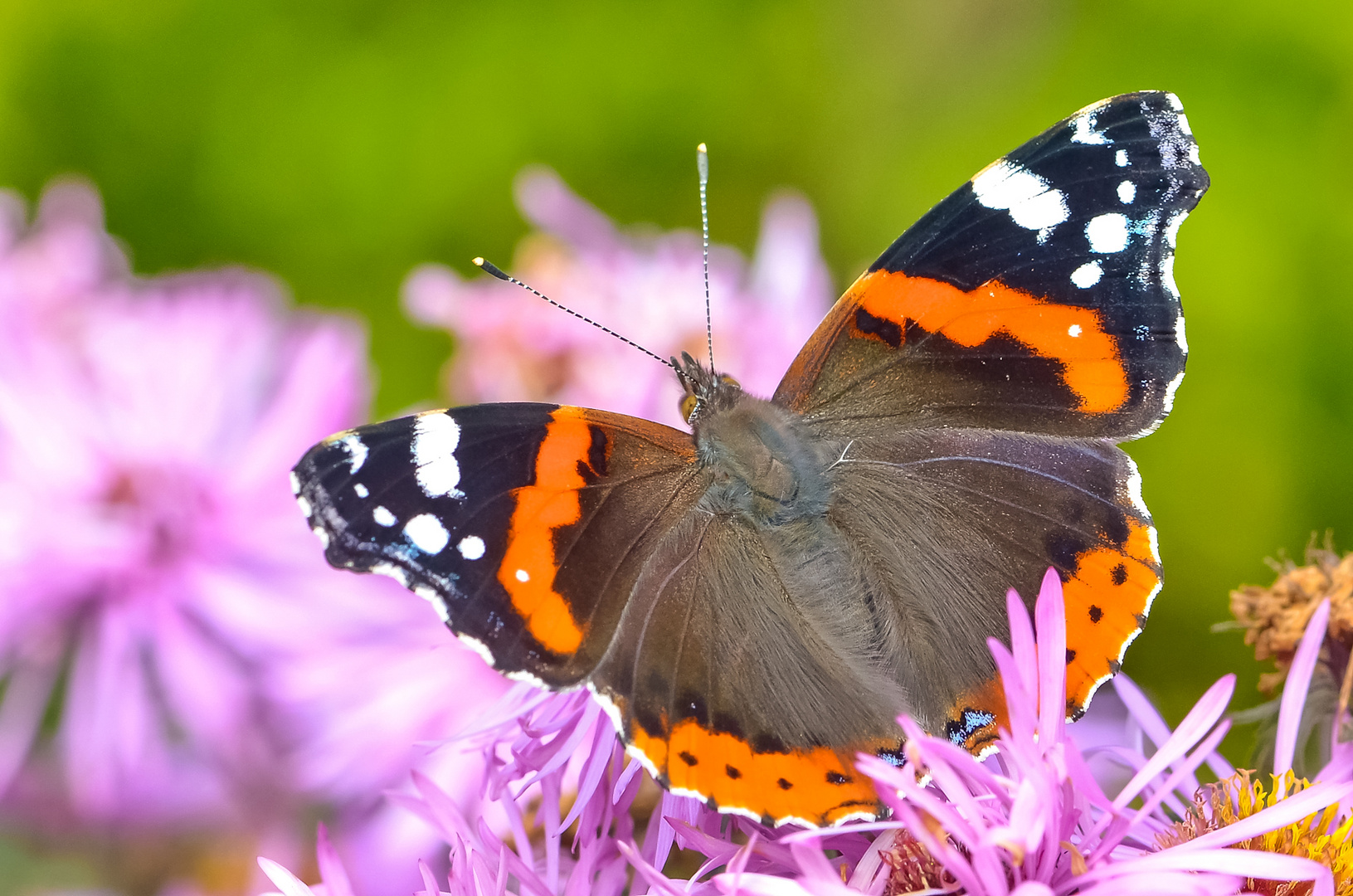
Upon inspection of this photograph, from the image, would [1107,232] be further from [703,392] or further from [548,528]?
[548,528]

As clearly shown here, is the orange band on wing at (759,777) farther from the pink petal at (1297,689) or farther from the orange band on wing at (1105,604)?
the pink petal at (1297,689)

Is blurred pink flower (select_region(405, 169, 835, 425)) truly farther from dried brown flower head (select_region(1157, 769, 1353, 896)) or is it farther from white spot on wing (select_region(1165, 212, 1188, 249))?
dried brown flower head (select_region(1157, 769, 1353, 896))

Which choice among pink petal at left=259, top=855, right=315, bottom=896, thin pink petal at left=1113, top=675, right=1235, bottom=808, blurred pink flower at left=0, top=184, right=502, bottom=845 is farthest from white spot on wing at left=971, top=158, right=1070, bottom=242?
blurred pink flower at left=0, top=184, right=502, bottom=845

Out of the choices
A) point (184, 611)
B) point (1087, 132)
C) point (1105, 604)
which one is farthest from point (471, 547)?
point (184, 611)

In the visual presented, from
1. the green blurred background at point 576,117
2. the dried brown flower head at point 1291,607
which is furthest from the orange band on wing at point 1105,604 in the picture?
the green blurred background at point 576,117

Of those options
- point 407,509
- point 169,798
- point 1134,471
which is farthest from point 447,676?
point 1134,471

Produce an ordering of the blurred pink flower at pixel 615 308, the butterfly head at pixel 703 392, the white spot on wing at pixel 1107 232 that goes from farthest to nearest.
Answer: the blurred pink flower at pixel 615 308 → the butterfly head at pixel 703 392 → the white spot on wing at pixel 1107 232

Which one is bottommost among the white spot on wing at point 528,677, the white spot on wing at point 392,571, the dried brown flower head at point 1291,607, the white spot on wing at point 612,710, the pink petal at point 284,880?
the pink petal at point 284,880
